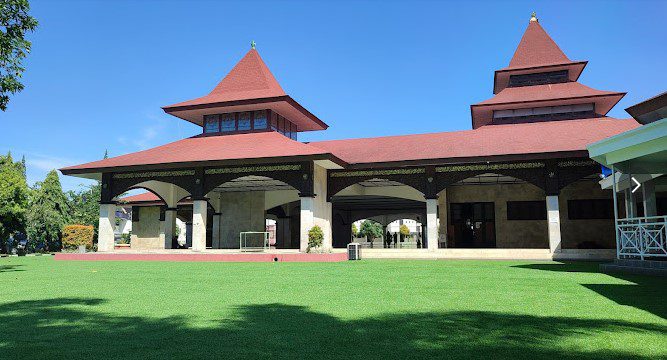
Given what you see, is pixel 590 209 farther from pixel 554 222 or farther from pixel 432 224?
pixel 432 224

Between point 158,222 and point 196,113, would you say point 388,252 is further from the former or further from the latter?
point 158,222

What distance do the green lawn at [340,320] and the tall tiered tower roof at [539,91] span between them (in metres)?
16.1

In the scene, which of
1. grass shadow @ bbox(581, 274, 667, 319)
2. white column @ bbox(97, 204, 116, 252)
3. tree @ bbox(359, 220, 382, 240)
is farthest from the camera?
tree @ bbox(359, 220, 382, 240)

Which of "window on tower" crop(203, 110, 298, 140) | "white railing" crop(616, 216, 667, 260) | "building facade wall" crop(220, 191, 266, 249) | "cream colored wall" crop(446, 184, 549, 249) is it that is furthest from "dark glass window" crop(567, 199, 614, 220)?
"building facade wall" crop(220, 191, 266, 249)

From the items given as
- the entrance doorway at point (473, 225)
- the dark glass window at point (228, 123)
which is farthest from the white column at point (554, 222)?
the dark glass window at point (228, 123)

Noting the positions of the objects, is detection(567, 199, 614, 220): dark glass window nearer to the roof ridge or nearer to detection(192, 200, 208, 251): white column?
the roof ridge

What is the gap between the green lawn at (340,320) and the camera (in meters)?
4.77

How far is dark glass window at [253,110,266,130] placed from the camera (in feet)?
81.0

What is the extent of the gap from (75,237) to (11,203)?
4027 mm

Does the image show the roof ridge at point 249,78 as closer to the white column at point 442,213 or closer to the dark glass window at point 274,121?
the dark glass window at point 274,121

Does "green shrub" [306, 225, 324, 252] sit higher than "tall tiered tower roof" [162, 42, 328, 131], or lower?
lower

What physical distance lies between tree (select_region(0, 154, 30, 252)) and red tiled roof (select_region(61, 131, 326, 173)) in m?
5.38

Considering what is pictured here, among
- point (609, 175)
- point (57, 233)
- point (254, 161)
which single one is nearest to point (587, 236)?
point (609, 175)

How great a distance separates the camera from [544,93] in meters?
25.8
